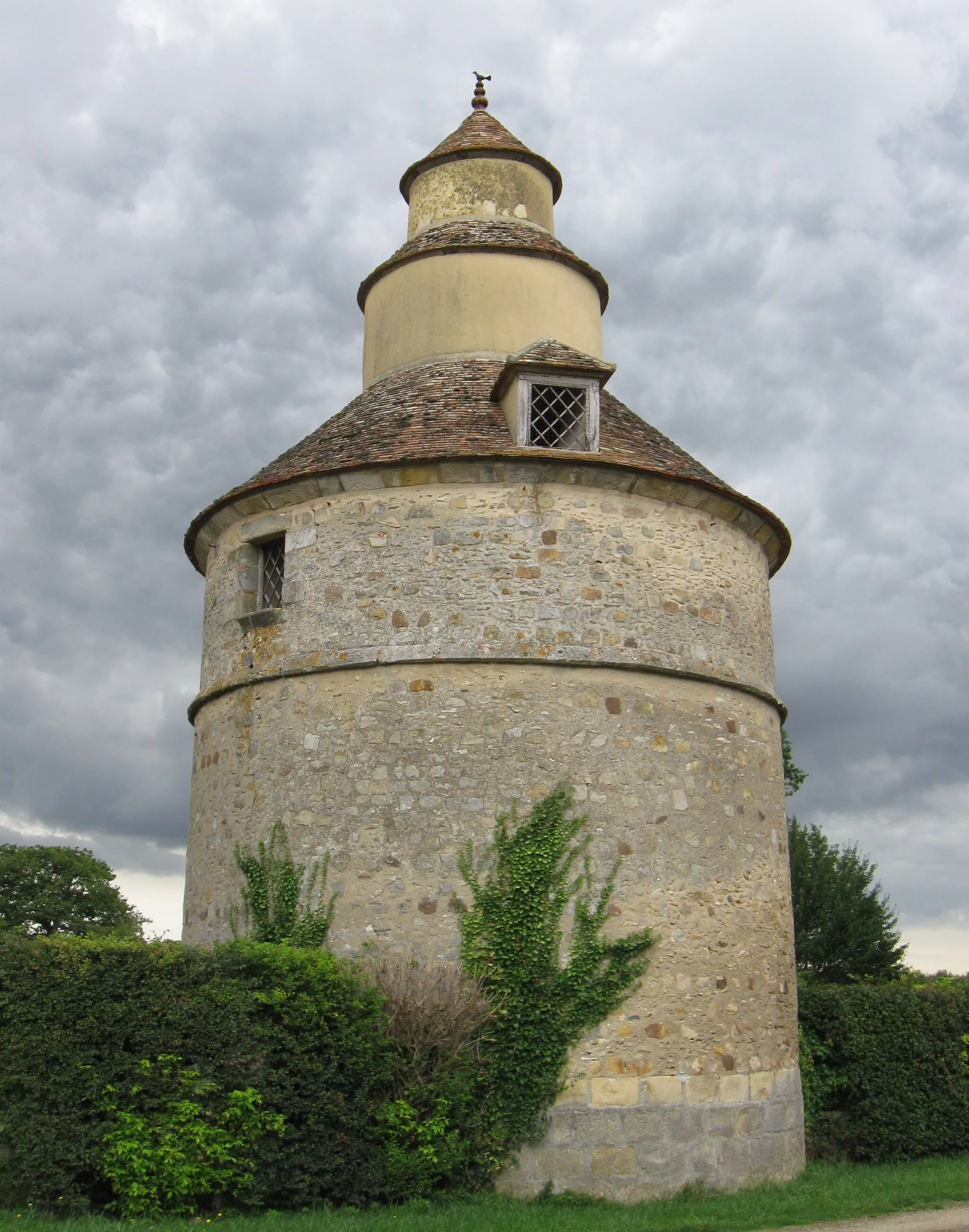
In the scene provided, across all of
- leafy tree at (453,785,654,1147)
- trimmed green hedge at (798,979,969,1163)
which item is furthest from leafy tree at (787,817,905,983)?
leafy tree at (453,785,654,1147)

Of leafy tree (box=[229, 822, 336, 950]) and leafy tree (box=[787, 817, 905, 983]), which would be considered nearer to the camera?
leafy tree (box=[229, 822, 336, 950])

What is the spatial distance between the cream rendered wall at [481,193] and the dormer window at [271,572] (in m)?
5.83

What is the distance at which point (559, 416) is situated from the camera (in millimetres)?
12773

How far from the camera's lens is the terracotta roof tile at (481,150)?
1653cm

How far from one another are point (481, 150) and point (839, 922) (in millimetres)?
20234

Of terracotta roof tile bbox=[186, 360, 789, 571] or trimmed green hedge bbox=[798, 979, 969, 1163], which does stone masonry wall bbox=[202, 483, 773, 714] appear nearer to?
terracotta roof tile bbox=[186, 360, 789, 571]

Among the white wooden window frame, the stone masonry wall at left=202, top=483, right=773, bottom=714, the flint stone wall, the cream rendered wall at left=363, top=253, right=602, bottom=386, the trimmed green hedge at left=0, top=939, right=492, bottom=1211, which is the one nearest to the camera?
the trimmed green hedge at left=0, top=939, right=492, bottom=1211

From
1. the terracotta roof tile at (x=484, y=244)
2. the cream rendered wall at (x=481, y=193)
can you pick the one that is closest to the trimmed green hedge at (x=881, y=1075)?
the terracotta roof tile at (x=484, y=244)

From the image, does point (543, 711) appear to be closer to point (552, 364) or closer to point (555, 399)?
point (555, 399)

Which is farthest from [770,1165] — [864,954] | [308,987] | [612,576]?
[864,954]

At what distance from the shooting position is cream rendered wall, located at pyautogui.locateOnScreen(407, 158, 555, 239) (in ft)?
53.5

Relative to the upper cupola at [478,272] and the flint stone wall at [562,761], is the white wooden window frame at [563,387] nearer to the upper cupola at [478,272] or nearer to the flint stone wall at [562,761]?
the flint stone wall at [562,761]

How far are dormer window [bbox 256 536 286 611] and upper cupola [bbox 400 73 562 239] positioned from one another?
5.95 meters

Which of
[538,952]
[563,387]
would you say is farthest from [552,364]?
[538,952]
